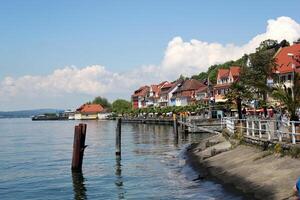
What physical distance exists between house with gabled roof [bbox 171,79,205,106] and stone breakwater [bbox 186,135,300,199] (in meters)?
126

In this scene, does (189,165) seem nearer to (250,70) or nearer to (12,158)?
(12,158)

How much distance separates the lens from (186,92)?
162 m

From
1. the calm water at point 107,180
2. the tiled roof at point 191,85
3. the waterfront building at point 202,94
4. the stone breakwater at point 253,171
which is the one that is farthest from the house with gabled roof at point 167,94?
the stone breakwater at point 253,171

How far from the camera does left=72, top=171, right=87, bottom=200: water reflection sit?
76.4 ft

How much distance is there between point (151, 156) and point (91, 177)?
40.9 ft

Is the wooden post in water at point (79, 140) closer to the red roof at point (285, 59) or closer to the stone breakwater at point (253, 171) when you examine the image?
the stone breakwater at point (253, 171)

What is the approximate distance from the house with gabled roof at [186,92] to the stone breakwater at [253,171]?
413 feet

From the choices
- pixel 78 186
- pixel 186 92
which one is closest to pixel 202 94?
pixel 186 92

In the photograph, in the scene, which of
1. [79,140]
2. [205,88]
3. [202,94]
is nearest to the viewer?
[79,140]

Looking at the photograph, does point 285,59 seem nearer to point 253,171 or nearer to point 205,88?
point 205,88

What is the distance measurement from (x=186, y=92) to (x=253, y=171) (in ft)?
468

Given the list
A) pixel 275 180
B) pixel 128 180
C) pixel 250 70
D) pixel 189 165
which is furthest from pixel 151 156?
pixel 250 70

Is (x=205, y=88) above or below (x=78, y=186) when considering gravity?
above

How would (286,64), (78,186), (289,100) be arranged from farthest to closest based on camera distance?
1. (286,64)
2. (78,186)
3. (289,100)
